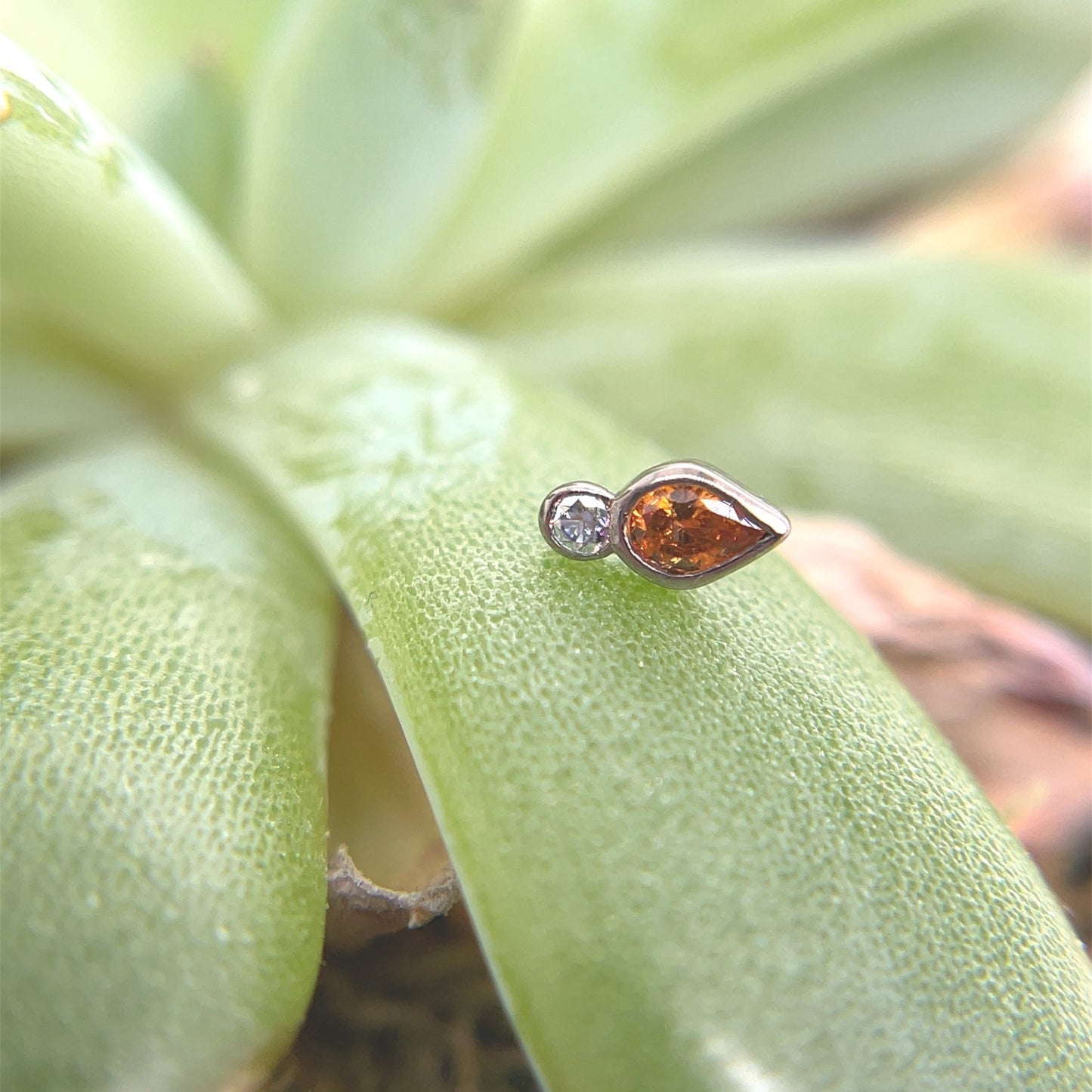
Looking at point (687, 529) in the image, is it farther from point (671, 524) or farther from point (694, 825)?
point (694, 825)

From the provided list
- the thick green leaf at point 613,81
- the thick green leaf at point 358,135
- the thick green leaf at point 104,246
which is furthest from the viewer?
the thick green leaf at point 613,81

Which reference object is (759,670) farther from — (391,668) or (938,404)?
(938,404)

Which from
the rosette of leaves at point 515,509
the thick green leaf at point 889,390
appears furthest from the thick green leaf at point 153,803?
the thick green leaf at point 889,390

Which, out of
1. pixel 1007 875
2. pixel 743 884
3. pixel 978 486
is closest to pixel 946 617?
pixel 978 486

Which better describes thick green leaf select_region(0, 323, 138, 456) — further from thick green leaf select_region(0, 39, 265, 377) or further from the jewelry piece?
the jewelry piece

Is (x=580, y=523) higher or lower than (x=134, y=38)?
lower

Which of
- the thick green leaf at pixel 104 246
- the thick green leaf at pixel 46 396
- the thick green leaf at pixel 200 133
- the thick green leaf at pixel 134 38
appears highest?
the thick green leaf at pixel 134 38

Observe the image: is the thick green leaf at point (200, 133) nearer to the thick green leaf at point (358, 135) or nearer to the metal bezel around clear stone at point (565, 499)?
the thick green leaf at point (358, 135)

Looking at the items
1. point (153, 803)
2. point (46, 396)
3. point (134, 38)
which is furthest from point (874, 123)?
point (153, 803)
